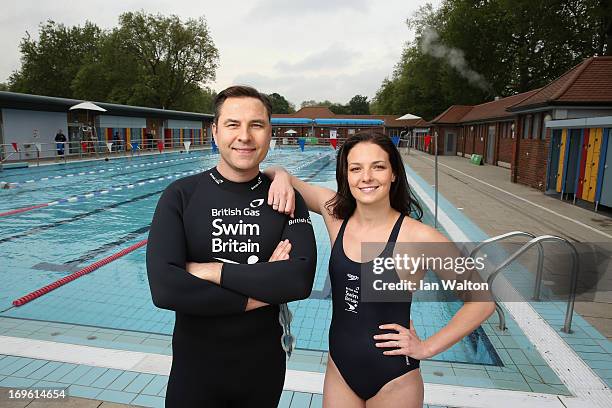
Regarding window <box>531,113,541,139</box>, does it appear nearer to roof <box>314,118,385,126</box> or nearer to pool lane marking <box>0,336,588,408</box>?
pool lane marking <box>0,336,588,408</box>

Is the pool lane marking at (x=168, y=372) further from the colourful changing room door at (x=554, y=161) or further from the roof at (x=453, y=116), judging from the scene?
the roof at (x=453, y=116)

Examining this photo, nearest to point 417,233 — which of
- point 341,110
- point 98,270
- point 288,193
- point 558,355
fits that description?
point 288,193

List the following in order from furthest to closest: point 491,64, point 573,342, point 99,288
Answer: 1. point 491,64
2. point 99,288
3. point 573,342

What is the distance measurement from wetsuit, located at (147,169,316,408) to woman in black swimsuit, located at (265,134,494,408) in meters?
0.15

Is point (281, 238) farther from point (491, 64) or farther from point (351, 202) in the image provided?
point (491, 64)

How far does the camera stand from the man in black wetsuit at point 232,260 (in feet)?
5.54

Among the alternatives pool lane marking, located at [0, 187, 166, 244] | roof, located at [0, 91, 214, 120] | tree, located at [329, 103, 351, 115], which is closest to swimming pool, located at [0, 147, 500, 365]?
pool lane marking, located at [0, 187, 166, 244]

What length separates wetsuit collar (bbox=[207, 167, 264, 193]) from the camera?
1.87 m

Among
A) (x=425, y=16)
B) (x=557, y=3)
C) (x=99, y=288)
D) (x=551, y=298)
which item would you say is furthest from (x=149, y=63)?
(x=551, y=298)

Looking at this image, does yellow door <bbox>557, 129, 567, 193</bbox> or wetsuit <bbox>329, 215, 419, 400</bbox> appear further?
yellow door <bbox>557, 129, 567, 193</bbox>

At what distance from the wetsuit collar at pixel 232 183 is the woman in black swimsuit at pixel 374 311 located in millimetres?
98

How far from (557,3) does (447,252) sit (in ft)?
105

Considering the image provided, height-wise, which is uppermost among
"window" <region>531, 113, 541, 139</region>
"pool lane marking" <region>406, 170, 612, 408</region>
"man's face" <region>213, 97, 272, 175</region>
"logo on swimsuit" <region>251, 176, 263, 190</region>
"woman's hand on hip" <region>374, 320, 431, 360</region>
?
"window" <region>531, 113, 541, 139</region>

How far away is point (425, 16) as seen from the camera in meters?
49.2
